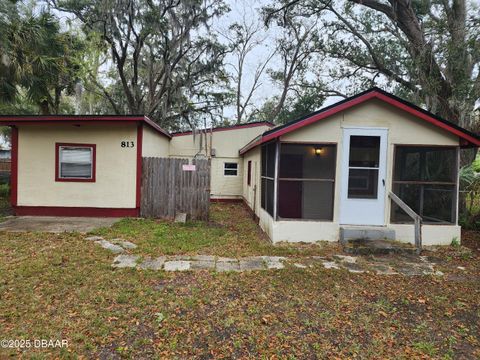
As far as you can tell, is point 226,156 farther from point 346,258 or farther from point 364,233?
point 346,258

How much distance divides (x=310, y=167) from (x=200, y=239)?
4.13m

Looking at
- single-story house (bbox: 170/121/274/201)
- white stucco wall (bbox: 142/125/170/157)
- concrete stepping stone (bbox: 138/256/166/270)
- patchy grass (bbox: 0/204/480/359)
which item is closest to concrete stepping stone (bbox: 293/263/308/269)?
patchy grass (bbox: 0/204/480/359)

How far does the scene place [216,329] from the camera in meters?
2.87

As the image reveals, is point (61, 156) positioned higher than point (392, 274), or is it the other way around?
point (61, 156)

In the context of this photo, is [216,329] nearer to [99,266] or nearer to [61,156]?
[99,266]

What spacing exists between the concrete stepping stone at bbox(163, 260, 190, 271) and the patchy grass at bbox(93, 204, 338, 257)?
0.48 metres

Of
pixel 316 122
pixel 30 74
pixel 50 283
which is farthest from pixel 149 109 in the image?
pixel 50 283

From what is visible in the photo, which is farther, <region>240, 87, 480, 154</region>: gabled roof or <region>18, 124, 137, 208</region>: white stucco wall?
<region>18, 124, 137, 208</region>: white stucco wall

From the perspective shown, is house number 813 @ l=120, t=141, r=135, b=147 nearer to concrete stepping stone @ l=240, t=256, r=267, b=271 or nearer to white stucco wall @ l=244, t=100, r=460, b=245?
white stucco wall @ l=244, t=100, r=460, b=245

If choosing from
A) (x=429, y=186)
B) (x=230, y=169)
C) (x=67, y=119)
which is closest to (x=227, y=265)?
(x=429, y=186)

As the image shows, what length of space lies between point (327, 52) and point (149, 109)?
10158mm

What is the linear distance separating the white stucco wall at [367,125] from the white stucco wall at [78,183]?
14.4ft

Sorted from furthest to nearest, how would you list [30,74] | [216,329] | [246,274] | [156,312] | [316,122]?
[30,74] → [316,122] → [246,274] → [156,312] → [216,329]

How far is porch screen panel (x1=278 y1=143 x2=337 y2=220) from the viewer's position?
331 inches
